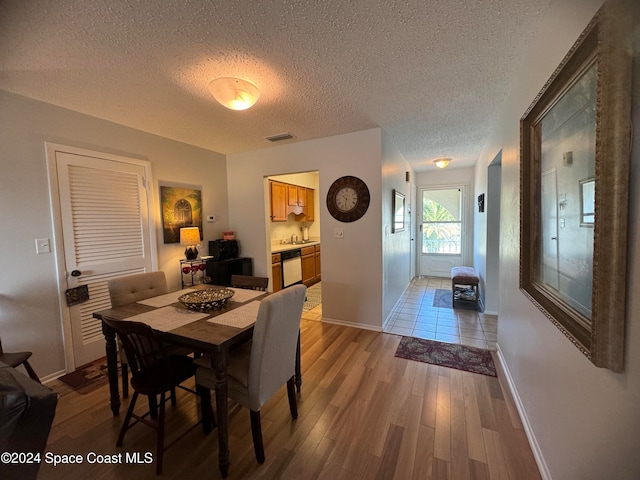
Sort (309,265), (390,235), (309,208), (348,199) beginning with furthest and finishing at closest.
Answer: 1. (309,208)
2. (309,265)
3. (390,235)
4. (348,199)

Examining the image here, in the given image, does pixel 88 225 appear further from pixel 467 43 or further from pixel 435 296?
pixel 435 296

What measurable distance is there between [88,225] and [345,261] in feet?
9.17

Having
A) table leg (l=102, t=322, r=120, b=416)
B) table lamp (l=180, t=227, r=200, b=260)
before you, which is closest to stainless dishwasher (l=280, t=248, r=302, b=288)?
table lamp (l=180, t=227, r=200, b=260)

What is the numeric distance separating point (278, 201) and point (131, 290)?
3009mm

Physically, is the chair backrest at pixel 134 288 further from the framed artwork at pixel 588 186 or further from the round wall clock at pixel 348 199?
the framed artwork at pixel 588 186

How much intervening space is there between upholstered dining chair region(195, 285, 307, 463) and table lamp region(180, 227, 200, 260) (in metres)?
1.94

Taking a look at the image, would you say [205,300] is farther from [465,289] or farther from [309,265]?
[465,289]

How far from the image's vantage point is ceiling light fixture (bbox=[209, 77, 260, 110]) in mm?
1804

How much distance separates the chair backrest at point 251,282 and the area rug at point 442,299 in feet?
9.66

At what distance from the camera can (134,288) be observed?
2125 millimetres

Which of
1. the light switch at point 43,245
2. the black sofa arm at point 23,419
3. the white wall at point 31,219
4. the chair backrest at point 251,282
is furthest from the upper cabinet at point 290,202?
the black sofa arm at point 23,419

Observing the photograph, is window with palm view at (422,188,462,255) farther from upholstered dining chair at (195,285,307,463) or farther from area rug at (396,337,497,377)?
upholstered dining chair at (195,285,307,463)

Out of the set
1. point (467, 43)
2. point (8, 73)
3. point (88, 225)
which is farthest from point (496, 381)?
point (8, 73)

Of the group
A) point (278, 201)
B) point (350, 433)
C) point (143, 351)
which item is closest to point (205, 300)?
point (143, 351)
